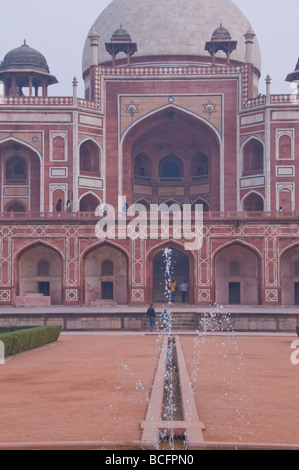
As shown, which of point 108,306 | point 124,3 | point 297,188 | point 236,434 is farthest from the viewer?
point 124,3

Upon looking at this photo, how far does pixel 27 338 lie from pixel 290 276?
1525 cm

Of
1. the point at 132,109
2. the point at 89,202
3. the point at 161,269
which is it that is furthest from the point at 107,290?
the point at 132,109

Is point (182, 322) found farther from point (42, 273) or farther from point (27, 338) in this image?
point (42, 273)

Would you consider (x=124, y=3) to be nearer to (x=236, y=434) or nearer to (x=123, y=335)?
(x=123, y=335)

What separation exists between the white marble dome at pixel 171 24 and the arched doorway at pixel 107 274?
524 inches

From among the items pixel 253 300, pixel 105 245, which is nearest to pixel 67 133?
pixel 105 245

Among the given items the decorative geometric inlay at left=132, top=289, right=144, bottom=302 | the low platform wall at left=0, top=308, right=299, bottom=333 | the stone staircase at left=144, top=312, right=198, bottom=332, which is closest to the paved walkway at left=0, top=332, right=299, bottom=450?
the low platform wall at left=0, top=308, right=299, bottom=333

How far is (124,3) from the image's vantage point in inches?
1601

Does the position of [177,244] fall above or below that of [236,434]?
above

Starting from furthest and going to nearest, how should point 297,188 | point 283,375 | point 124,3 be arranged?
1. point 124,3
2. point 297,188
3. point 283,375

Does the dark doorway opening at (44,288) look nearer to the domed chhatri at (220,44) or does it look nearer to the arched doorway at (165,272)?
the arched doorway at (165,272)

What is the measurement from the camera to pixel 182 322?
23234mm

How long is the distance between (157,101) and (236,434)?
28.0m

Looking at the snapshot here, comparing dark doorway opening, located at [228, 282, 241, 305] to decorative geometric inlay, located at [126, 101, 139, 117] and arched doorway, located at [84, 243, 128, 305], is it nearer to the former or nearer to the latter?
arched doorway, located at [84, 243, 128, 305]
